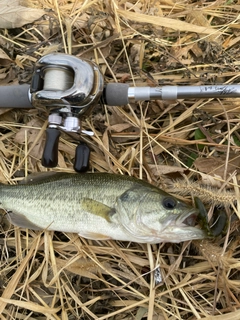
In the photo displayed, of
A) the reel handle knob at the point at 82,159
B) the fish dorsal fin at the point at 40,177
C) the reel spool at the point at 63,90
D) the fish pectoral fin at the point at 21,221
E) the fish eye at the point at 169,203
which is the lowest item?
the fish pectoral fin at the point at 21,221

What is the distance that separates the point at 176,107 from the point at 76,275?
179 centimetres

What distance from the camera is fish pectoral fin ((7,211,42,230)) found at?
10.7 ft

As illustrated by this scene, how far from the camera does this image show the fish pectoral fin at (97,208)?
9.93ft

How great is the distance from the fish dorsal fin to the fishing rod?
39cm

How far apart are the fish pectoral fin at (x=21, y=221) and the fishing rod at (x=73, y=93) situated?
0.72 metres

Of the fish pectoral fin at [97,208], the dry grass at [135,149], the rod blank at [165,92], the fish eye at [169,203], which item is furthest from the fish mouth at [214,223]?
the rod blank at [165,92]

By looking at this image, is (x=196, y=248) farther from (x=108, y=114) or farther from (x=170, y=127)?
(x=108, y=114)

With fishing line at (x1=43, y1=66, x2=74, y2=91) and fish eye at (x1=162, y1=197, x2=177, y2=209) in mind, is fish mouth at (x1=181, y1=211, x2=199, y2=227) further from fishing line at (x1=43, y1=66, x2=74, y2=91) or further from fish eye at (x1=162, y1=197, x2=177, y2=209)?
fishing line at (x1=43, y1=66, x2=74, y2=91)

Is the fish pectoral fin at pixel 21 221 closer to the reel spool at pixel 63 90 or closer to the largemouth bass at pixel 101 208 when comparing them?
the largemouth bass at pixel 101 208

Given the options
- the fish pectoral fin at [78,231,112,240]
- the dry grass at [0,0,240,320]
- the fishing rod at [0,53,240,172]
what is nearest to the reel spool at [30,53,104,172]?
the fishing rod at [0,53,240,172]

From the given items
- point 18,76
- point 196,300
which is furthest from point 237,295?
point 18,76

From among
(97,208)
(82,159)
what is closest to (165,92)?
(82,159)

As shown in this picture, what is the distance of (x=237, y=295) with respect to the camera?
10.5 ft

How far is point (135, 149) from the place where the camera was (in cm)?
340
